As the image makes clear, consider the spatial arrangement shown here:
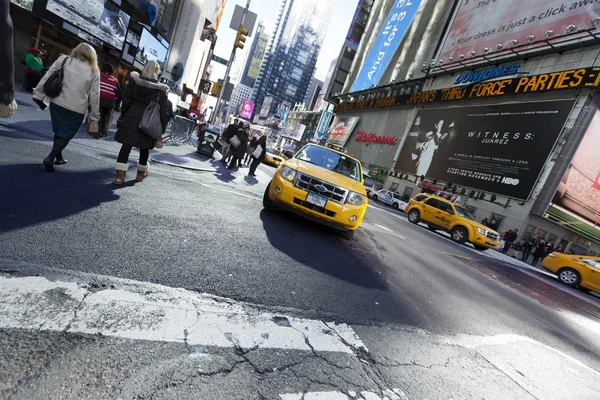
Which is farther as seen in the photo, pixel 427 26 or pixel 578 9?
pixel 427 26

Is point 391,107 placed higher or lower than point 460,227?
higher

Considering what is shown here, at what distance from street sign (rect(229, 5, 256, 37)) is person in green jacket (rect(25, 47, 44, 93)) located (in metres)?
9.35

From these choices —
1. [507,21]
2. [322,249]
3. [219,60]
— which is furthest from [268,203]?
[507,21]

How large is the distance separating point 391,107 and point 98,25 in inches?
1397

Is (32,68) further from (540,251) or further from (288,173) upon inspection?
(540,251)

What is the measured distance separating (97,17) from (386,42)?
41313 mm

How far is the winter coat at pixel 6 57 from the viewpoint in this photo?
1.62m

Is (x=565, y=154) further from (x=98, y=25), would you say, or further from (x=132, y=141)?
(x=98, y=25)

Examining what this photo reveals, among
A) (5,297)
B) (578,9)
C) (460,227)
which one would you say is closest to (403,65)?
(578,9)

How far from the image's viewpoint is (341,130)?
2128 inches

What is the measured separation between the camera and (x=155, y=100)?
4.55 metres

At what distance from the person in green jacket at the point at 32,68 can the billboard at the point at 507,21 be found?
1266 inches

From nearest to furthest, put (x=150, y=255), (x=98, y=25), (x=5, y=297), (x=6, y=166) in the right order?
(x=5, y=297)
(x=150, y=255)
(x=6, y=166)
(x=98, y=25)

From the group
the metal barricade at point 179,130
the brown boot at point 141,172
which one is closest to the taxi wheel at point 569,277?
the brown boot at point 141,172
